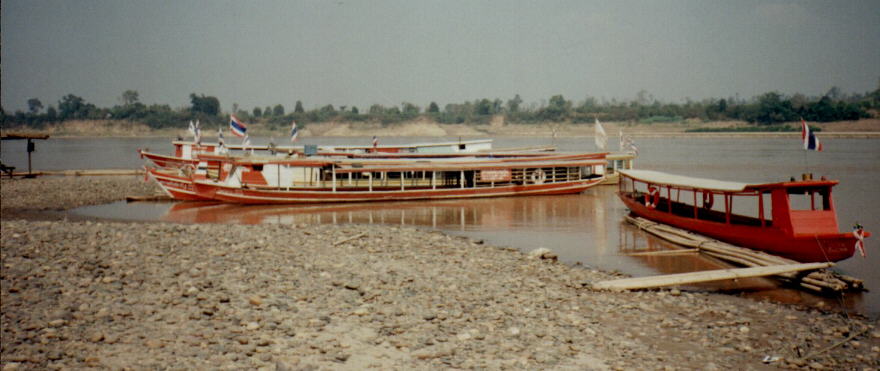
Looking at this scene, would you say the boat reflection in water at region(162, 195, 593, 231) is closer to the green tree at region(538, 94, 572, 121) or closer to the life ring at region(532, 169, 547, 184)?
the life ring at region(532, 169, 547, 184)

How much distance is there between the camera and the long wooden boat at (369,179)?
29938mm

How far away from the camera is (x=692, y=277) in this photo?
45.8 feet

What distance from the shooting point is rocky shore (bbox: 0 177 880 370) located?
345 inches

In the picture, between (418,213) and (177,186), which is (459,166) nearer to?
(418,213)

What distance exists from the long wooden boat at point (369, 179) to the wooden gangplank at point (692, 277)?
18.5 metres

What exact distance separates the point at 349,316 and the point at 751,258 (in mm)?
11110

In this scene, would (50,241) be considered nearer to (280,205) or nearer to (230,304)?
(230,304)

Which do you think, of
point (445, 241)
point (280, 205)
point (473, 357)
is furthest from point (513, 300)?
point (280, 205)

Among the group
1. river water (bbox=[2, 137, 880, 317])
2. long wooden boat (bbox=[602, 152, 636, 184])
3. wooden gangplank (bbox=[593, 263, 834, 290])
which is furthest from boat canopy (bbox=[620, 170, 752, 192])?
long wooden boat (bbox=[602, 152, 636, 184])

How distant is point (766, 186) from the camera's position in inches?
680

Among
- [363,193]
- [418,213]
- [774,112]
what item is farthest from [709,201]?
[774,112]

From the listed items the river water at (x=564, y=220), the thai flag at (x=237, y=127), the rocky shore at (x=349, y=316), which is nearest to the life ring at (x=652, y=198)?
the river water at (x=564, y=220)

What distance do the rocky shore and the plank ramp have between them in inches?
69.6

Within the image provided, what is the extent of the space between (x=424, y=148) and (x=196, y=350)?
34.9 metres
